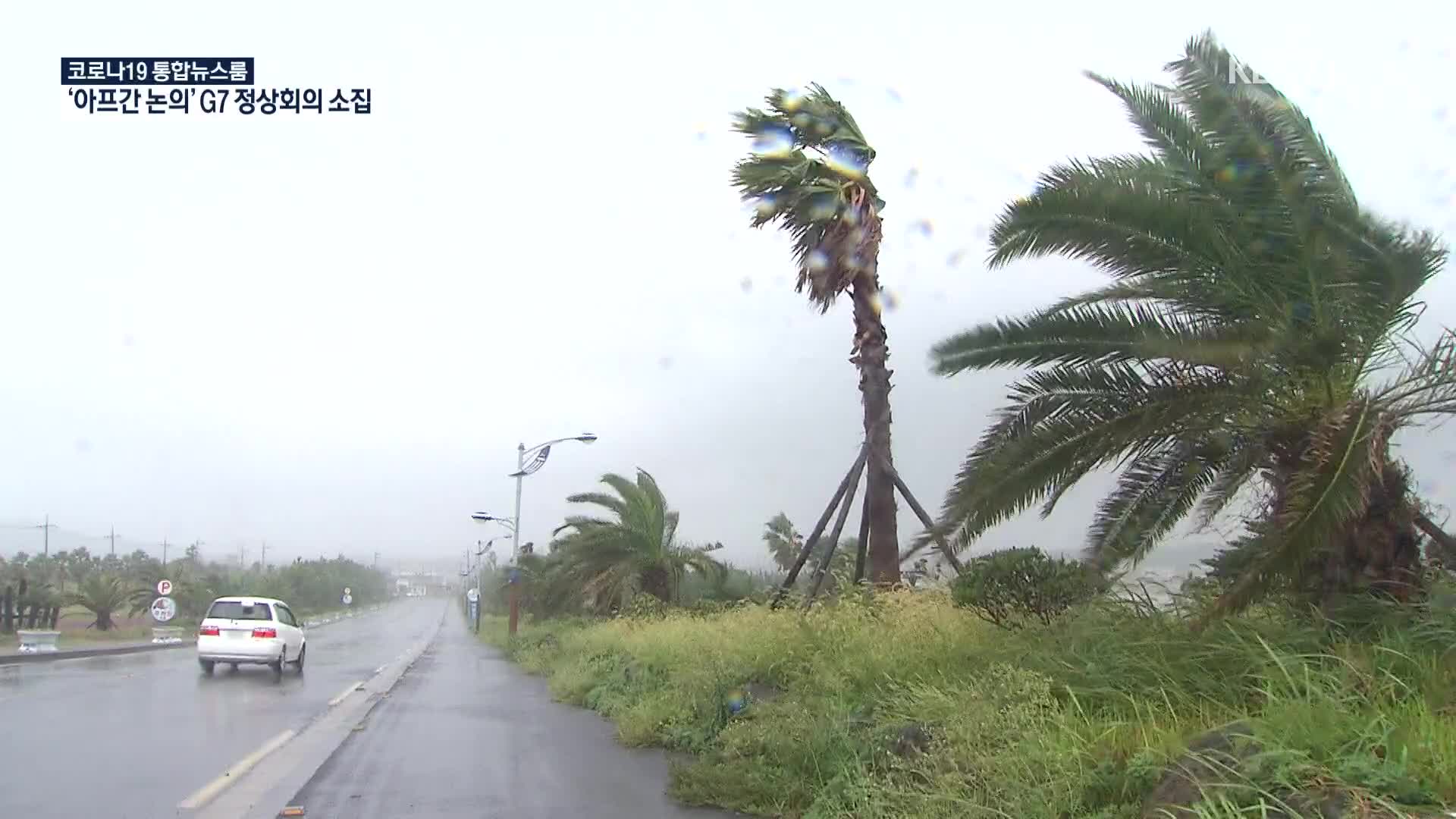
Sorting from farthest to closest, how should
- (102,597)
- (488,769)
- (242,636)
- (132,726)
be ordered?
(102,597) → (242,636) → (132,726) → (488,769)

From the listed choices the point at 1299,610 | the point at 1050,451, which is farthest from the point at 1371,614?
the point at 1050,451

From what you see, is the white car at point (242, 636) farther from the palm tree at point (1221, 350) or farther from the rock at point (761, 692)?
the palm tree at point (1221, 350)

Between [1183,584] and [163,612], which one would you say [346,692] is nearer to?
[1183,584]

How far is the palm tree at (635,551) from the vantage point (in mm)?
26000

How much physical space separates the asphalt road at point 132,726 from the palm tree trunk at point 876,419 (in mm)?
7696

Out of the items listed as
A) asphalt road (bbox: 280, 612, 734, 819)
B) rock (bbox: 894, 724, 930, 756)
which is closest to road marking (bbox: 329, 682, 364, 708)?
asphalt road (bbox: 280, 612, 734, 819)

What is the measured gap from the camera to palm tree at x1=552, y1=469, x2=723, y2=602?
26000 millimetres

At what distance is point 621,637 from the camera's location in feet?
61.9

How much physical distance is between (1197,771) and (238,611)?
68.2 feet

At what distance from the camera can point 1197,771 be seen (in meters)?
4.65

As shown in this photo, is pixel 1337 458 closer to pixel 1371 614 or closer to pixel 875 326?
pixel 1371 614

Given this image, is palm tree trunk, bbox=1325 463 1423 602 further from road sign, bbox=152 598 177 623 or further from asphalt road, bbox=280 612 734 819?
road sign, bbox=152 598 177 623

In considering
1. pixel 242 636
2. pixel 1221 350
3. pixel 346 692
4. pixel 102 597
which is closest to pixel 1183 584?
pixel 1221 350

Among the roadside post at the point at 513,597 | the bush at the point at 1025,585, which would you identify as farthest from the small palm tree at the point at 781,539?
the bush at the point at 1025,585
